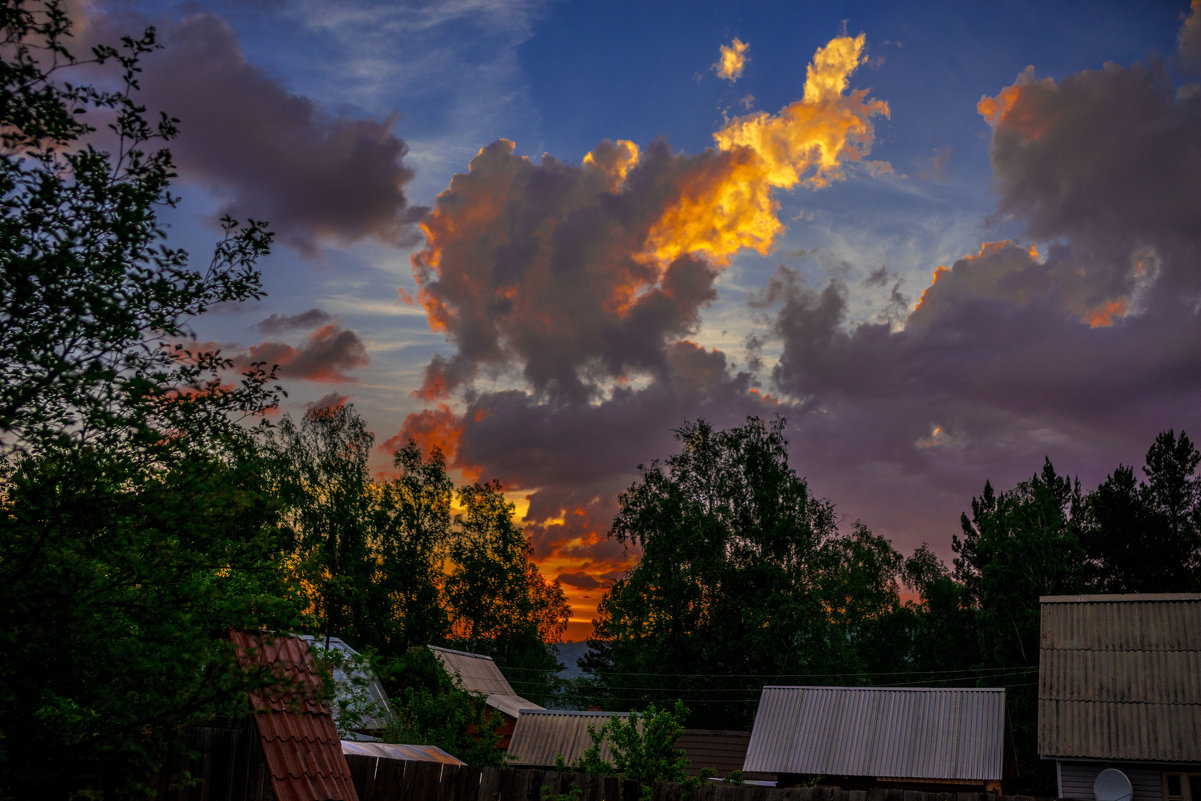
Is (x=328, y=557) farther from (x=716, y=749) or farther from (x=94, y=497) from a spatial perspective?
A: (x=94, y=497)

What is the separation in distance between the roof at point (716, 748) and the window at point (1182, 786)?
14.8 meters

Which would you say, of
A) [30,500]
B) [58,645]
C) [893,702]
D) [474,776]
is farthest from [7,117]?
[893,702]

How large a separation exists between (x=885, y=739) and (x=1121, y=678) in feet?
21.3

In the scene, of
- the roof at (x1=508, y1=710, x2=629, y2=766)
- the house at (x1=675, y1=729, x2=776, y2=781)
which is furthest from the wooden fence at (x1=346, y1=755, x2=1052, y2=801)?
the house at (x1=675, y1=729, x2=776, y2=781)

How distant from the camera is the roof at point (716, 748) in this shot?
1265 inches

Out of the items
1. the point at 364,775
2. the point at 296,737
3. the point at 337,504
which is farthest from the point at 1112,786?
the point at 337,504

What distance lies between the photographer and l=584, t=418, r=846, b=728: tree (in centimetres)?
3950

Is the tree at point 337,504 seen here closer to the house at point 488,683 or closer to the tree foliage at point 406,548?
the tree foliage at point 406,548

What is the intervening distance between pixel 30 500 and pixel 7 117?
7.45 feet

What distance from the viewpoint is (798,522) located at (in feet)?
134

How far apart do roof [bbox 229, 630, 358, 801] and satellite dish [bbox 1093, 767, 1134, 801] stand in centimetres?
1769

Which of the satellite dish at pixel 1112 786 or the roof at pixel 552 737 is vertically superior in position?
the satellite dish at pixel 1112 786

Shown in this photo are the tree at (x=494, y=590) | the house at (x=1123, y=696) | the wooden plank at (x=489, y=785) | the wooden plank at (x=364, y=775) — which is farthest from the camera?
the tree at (x=494, y=590)

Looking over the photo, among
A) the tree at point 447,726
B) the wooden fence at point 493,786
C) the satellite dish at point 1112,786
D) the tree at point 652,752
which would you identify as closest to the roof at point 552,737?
the tree at point 447,726
